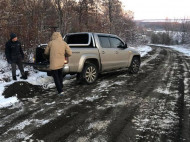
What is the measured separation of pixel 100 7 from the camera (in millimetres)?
29703

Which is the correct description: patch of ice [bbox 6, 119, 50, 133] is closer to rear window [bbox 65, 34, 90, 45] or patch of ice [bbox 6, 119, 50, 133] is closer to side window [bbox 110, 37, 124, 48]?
rear window [bbox 65, 34, 90, 45]

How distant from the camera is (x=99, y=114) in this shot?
14.9ft

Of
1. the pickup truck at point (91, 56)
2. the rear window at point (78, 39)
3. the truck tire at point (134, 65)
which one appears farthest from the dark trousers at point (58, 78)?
the truck tire at point (134, 65)

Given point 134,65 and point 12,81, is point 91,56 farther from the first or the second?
point 134,65

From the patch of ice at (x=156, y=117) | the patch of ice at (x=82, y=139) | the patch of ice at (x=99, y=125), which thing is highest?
the patch of ice at (x=82, y=139)

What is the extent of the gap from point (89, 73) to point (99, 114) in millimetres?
2967

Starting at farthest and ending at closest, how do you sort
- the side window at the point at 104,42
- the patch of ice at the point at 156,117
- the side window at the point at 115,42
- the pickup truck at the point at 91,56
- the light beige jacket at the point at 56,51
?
the side window at the point at 115,42 → the side window at the point at 104,42 → the pickup truck at the point at 91,56 → the light beige jacket at the point at 56,51 → the patch of ice at the point at 156,117

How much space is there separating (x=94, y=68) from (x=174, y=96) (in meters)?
2.99

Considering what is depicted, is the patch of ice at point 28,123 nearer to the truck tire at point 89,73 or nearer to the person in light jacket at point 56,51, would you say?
the person in light jacket at point 56,51

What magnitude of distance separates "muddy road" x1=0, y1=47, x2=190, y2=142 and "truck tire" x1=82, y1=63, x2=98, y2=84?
0.32m

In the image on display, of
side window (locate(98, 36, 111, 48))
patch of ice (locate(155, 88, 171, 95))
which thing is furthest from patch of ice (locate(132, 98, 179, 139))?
side window (locate(98, 36, 111, 48))

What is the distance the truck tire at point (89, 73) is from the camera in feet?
23.4

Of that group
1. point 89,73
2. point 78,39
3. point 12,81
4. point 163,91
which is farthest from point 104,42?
point 12,81

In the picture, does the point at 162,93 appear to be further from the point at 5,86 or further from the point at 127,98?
the point at 5,86
